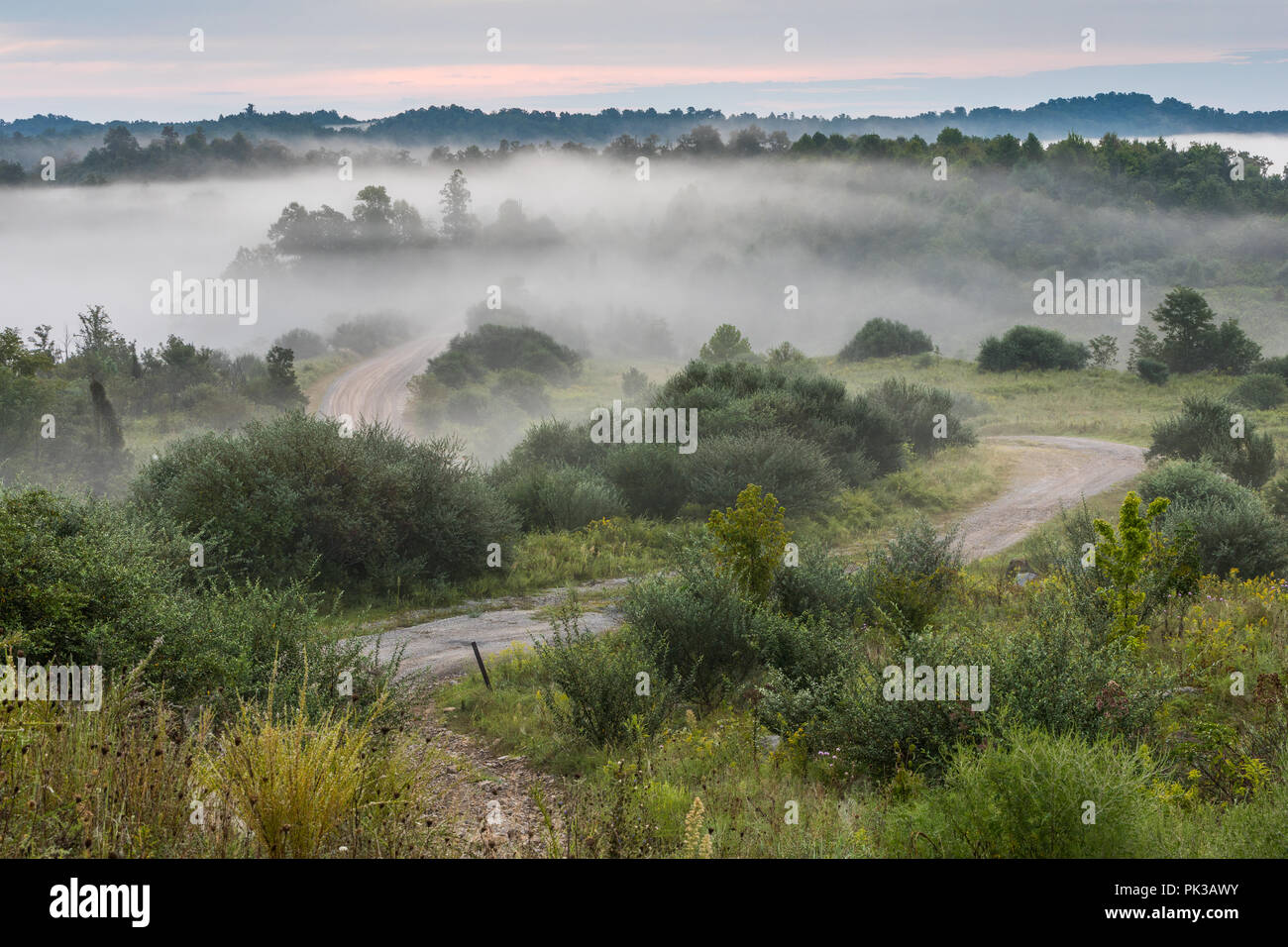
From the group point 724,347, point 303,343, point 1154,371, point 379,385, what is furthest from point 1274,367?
point 303,343

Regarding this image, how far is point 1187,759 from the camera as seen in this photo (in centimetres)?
710

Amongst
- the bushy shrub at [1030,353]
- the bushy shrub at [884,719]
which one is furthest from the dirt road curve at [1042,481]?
the bushy shrub at [1030,353]

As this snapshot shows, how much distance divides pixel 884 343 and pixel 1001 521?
150 feet

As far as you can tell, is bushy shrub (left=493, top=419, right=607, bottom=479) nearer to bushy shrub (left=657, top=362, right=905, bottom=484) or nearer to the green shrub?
bushy shrub (left=657, top=362, right=905, bottom=484)

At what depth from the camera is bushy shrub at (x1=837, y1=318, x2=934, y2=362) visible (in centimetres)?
6562

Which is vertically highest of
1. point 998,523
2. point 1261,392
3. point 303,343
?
point 303,343

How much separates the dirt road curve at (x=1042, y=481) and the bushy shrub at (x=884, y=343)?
100 ft

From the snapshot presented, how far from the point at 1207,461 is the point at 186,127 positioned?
173 metres

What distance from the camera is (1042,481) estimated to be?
26.5 m

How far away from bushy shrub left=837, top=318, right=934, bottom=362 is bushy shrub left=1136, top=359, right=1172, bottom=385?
17.6 m

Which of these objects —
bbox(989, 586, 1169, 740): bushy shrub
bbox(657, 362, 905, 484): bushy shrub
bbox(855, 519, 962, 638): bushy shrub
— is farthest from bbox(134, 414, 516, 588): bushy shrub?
bbox(989, 586, 1169, 740): bushy shrub

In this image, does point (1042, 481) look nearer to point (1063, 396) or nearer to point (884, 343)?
point (1063, 396)

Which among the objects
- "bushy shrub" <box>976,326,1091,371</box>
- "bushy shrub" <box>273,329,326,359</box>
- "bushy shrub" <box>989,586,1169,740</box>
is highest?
"bushy shrub" <box>273,329,326,359</box>
